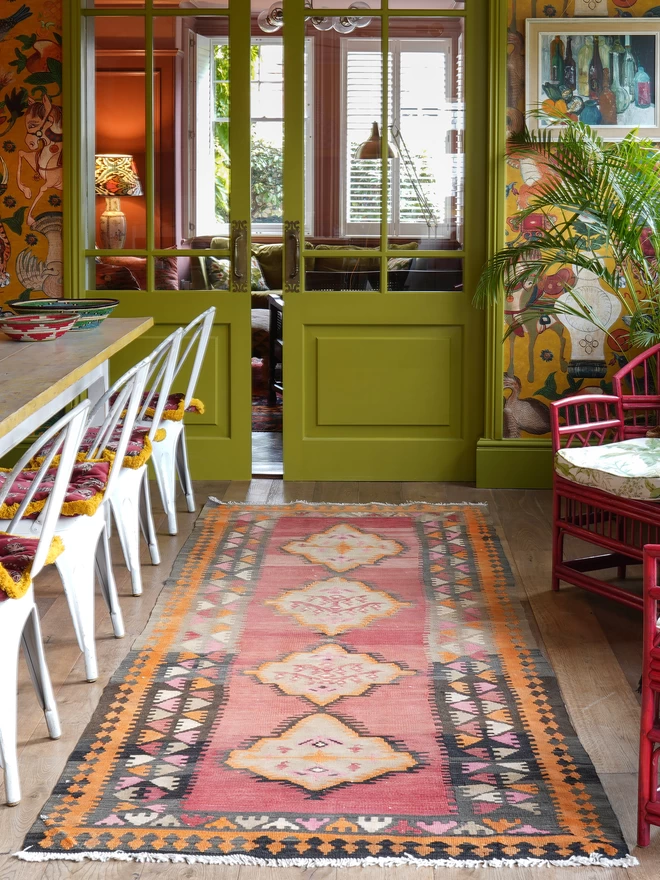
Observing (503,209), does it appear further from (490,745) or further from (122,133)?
(490,745)

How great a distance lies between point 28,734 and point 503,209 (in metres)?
3.23

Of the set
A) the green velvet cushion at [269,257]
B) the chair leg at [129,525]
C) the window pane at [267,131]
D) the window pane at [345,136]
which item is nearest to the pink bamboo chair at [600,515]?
the chair leg at [129,525]

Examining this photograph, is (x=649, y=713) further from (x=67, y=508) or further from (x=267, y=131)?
(x=267, y=131)

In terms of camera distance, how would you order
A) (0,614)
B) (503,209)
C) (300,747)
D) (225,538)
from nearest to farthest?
(0,614) → (300,747) → (225,538) → (503,209)

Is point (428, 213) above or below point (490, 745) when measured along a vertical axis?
above

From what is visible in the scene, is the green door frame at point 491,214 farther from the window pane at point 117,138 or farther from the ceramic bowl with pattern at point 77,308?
the ceramic bowl with pattern at point 77,308

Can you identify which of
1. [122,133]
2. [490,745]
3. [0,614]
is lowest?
[490,745]

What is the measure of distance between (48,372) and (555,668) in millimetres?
1618

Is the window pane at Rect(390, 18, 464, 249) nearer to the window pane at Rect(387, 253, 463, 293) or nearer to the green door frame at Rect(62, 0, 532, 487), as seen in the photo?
the window pane at Rect(387, 253, 463, 293)

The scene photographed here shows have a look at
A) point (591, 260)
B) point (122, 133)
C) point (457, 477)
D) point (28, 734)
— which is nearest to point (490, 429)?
point (457, 477)

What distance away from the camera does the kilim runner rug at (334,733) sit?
2203mm

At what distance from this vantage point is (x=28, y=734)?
266 cm

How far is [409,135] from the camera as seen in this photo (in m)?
5.06

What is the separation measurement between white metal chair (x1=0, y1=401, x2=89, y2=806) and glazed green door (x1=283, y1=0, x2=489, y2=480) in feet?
9.17
